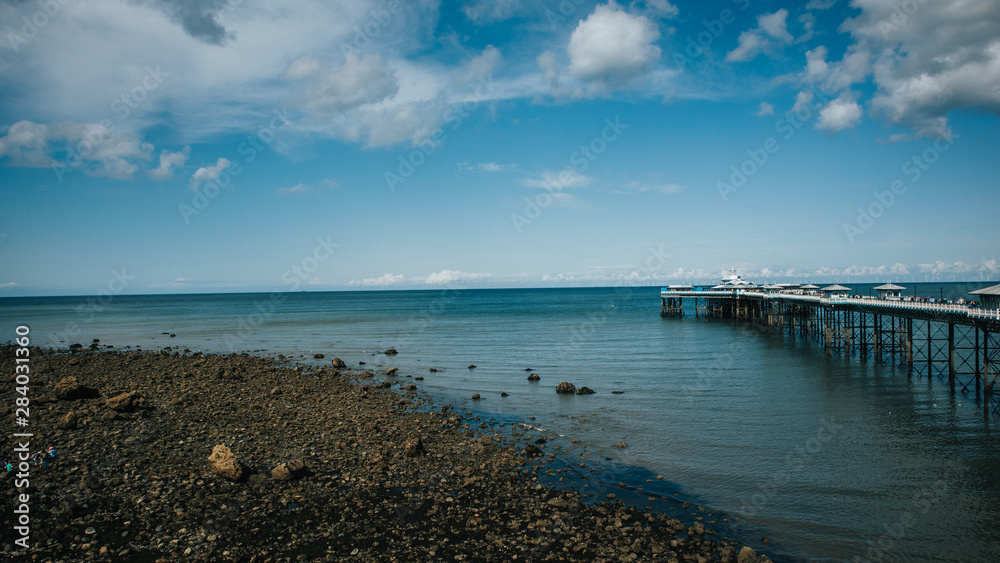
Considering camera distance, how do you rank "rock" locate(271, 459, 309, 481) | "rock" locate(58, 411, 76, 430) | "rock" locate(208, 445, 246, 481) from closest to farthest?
"rock" locate(208, 445, 246, 481)
"rock" locate(271, 459, 309, 481)
"rock" locate(58, 411, 76, 430)

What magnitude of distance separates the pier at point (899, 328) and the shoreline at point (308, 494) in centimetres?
2626

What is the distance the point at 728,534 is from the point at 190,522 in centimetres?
1389

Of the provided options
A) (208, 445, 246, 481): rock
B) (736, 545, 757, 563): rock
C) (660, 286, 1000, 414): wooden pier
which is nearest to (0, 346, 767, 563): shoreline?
(736, 545, 757, 563): rock

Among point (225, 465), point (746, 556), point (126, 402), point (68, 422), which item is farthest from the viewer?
point (126, 402)

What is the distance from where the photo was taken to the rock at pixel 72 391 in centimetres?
2214

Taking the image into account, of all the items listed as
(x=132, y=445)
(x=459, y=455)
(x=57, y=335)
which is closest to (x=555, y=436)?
(x=459, y=455)

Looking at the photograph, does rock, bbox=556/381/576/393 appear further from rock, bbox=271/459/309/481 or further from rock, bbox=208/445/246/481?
rock, bbox=208/445/246/481

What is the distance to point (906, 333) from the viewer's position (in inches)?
1602

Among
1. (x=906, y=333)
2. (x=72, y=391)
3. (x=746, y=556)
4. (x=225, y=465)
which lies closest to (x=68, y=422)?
(x=72, y=391)

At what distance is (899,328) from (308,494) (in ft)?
169

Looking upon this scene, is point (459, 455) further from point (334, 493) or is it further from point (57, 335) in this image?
point (57, 335)

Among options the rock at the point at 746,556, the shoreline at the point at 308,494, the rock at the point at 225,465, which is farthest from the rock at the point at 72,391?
the rock at the point at 746,556

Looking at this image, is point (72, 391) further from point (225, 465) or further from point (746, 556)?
point (746, 556)

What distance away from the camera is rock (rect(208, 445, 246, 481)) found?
1484 centimetres
